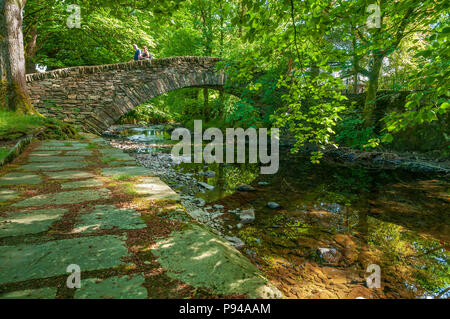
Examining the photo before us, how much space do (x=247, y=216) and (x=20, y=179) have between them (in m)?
2.65

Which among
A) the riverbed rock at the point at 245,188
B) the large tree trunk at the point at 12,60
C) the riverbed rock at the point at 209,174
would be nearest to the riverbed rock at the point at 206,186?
the riverbed rock at the point at 245,188

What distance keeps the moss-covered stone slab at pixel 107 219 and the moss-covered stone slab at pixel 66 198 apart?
234 mm

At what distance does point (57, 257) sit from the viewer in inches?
37.2

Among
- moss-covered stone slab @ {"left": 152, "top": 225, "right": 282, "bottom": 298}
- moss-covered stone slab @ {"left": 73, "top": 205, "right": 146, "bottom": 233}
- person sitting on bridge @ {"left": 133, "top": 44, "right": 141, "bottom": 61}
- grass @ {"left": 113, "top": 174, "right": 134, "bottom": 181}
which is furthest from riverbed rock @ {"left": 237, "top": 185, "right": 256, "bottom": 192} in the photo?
person sitting on bridge @ {"left": 133, "top": 44, "right": 141, "bottom": 61}

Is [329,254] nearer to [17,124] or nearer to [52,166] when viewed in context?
[52,166]

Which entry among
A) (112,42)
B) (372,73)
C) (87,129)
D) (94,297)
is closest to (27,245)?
(94,297)

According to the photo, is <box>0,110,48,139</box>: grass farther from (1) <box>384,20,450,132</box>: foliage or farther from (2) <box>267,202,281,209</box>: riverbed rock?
(1) <box>384,20,450,132</box>: foliage

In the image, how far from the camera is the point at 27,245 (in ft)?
3.36

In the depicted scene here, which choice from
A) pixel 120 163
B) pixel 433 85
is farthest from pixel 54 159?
pixel 433 85

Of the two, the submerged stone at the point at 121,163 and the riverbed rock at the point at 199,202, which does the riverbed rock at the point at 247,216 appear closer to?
the riverbed rock at the point at 199,202

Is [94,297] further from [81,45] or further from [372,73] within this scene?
[81,45]

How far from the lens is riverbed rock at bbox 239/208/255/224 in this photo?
3054mm

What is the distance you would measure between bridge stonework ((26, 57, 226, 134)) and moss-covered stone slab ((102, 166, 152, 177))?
21.0 ft
